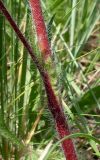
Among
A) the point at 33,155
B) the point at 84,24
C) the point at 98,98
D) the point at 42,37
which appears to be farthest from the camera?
the point at 84,24

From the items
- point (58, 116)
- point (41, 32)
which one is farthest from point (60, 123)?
point (41, 32)

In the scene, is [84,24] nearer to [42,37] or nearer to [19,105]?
[19,105]

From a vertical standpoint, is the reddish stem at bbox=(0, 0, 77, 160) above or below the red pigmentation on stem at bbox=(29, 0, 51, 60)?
below

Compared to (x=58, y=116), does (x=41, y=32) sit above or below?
above

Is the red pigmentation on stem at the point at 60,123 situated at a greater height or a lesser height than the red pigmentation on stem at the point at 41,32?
lesser

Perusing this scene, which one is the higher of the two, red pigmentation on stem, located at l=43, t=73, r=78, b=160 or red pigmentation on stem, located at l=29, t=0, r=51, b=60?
red pigmentation on stem, located at l=29, t=0, r=51, b=60

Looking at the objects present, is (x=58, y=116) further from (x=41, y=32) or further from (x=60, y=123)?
(x=41, y=32)

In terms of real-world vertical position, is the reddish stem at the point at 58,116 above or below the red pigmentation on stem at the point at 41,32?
below

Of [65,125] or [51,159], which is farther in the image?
[51,159]

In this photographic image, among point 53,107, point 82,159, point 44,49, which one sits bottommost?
point 82,159

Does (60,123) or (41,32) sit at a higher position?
(41,32)

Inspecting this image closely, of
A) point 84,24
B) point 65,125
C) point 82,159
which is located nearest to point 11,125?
point 82,159
